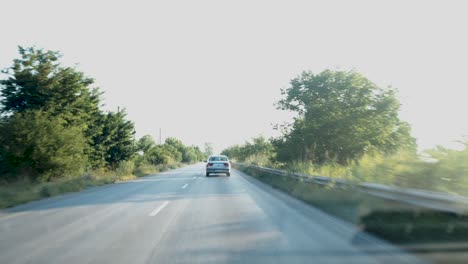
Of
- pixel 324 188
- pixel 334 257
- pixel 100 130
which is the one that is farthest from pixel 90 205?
pixel 100 130

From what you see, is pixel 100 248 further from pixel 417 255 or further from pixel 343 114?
pixel 343 114

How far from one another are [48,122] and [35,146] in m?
1.41

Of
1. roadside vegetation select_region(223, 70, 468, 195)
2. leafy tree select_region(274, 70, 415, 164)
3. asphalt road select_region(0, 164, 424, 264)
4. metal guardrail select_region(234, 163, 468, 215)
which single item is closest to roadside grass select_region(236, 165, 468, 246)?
metal guardrail select_region(234, 163, 468, 215)

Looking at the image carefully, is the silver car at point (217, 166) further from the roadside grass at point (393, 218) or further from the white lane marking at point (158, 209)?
the roadside grass at point (393, 218)

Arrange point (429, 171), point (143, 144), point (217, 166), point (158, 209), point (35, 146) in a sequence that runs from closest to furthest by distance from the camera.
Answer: point (429, 171) < point (158, 209) < point (35, 146) < point (217, 166) < point (143, 144)

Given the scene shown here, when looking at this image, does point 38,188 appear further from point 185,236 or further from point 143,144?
point 143,144

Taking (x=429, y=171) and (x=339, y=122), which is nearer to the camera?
(x=429, y=171)

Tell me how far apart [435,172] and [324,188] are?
4418 millimetres

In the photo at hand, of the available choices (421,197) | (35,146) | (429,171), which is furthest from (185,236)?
(35,146)

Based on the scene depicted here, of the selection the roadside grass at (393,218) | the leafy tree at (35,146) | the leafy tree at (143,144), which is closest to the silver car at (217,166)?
the leafy tree at (35,146)

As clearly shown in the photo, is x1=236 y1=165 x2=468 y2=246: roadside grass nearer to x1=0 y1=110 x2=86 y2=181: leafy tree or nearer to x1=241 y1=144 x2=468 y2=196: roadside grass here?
x1=241 y1=144 x2=468 y2=196: roadside grass

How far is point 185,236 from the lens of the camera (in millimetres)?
7188

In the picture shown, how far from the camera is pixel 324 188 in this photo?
12.5 metres

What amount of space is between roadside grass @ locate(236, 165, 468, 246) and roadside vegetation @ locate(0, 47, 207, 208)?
32.9 feet
